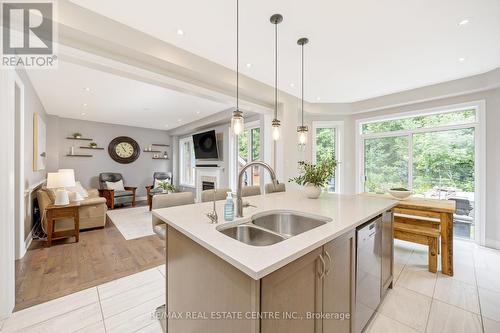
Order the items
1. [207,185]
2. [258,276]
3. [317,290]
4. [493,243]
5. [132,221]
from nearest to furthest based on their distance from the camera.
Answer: [258,276] < [317,290] < [493,243] < [132,221] < [207,185]

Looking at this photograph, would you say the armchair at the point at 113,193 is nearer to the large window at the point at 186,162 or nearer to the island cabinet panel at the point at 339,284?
the large window at the point at 186,162

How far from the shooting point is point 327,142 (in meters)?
5.00

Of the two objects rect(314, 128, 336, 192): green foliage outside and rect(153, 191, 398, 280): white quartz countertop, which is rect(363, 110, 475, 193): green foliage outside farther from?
rect(153, 191, 398, 280): white quartz countertop

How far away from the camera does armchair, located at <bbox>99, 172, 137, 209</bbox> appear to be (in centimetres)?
569

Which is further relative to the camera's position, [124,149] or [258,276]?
[124,149]

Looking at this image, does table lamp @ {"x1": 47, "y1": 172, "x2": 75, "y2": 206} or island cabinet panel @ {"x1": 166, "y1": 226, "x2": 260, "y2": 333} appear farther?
table lamp @ {"x1": 47, "y1": 172, "x2": 75, "y2": 206}

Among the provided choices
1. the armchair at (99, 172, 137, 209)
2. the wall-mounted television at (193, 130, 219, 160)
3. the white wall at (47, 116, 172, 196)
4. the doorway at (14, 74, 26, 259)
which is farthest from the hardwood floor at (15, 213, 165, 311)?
the white wall at (47, 116, 172, 196)

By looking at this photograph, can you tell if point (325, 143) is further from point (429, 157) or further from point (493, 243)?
point (493, 243)

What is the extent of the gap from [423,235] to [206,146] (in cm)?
534

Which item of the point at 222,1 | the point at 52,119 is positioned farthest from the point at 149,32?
the point at 52,119

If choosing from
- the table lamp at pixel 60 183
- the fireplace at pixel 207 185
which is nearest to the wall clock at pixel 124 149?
the fireplace at pixel 207 185

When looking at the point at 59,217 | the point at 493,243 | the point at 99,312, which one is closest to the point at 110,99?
the point at 59,217

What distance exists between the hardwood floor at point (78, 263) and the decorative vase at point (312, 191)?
82.5 inches

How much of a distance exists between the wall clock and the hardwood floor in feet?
12.3
